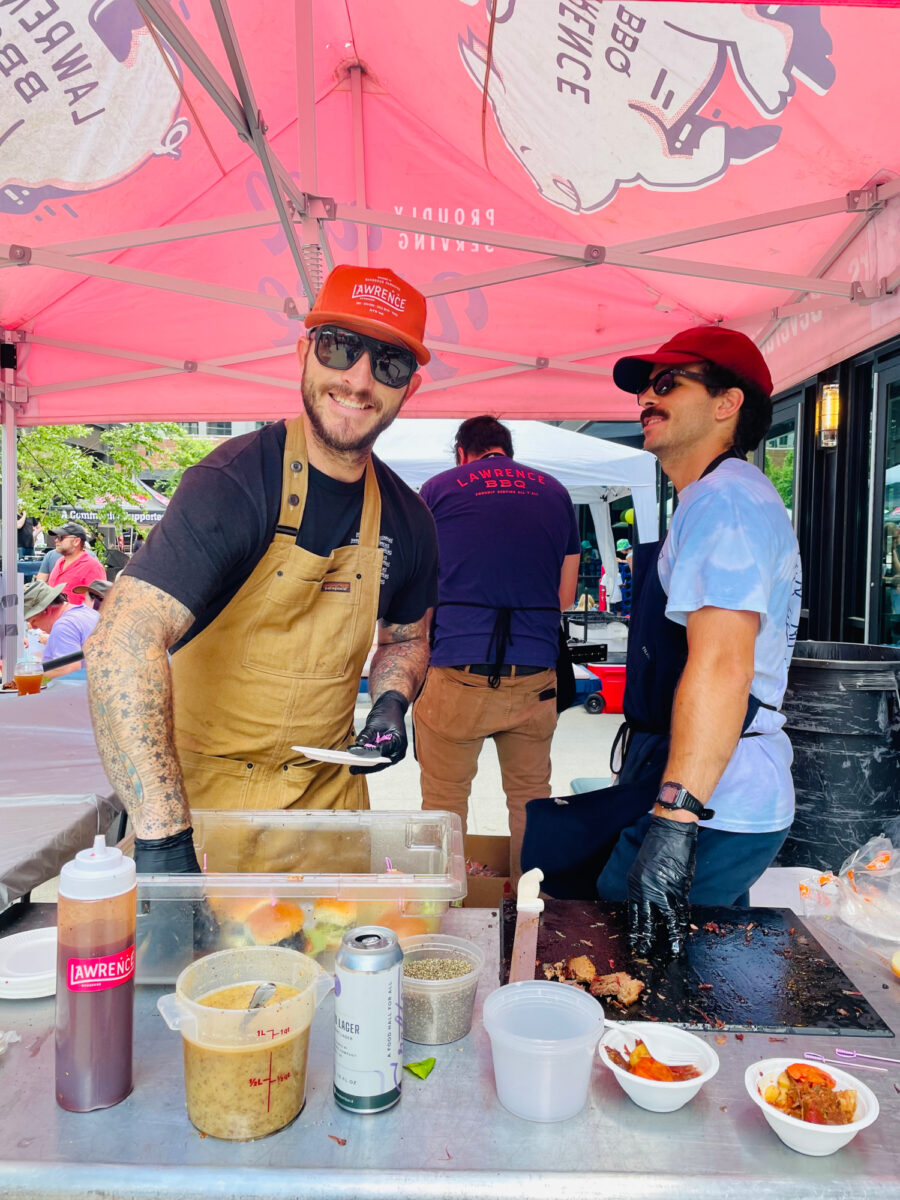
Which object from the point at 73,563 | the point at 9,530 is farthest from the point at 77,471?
the point at 9,530

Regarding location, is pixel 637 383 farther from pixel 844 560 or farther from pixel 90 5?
pixel 844 560

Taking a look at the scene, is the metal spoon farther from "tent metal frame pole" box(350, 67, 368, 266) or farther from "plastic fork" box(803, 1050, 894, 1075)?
"tent metal frame pole" box(350, 67, 368, 266)

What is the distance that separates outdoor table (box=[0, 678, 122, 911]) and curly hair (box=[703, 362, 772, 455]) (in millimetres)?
1951

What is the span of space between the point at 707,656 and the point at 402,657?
938mm

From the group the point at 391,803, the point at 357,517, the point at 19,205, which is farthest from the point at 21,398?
the point at 357,517

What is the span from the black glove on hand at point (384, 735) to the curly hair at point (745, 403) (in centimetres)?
104

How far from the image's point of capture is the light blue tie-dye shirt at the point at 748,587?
5.61ft

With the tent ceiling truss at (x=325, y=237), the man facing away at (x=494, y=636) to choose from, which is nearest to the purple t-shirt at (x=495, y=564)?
the man facing away at (x=494, y=636)

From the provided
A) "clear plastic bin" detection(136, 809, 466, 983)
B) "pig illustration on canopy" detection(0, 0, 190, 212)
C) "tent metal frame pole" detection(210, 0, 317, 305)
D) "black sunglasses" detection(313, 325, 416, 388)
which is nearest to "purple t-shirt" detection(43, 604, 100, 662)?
"pig illustration on canopy" detection(0, 0, 190, 212)

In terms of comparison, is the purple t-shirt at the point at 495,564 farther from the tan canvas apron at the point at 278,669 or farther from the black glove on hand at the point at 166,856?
the black glove on hand at the point at 166,856

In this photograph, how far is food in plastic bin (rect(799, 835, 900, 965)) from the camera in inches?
64.1

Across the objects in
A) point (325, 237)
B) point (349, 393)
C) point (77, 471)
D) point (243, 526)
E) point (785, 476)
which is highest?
point (77, 471)

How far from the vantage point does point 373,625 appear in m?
2.11

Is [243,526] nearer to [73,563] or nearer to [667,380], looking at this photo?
[667,380]
